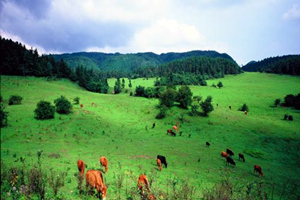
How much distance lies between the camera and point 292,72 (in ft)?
357

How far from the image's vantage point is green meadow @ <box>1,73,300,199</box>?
12055 mm

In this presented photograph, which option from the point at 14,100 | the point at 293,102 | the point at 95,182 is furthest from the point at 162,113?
the point at 293,102

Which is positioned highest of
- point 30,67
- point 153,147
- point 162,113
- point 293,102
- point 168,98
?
point 30,67

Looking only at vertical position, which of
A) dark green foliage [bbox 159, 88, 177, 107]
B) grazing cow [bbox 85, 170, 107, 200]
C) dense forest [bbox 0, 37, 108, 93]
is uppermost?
dense forest [bbox 0, 37, 108, 93]

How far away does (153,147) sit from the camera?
23.5m

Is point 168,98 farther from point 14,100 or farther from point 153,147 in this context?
point 14,100

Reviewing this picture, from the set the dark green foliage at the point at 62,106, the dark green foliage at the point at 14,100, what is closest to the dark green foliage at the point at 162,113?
the dark green foliage at the point at 62,106

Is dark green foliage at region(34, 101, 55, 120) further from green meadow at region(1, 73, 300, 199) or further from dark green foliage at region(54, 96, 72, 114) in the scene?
dark green foliage at region(54, 96, 72, 114)

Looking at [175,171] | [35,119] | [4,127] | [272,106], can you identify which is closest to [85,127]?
[35,119]

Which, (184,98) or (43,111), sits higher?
(184,98)

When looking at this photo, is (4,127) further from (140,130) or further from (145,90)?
(145,90)

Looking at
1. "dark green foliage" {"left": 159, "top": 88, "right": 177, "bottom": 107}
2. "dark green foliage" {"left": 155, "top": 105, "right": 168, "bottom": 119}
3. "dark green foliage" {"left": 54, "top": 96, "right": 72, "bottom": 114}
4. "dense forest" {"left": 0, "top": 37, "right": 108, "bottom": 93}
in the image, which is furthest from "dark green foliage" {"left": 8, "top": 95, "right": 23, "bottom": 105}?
"dark green foliage" {"left": 159, "top": 88, "right": 177, "bottom": 107}

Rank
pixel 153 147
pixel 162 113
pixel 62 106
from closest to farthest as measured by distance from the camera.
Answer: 1. pixel 153 147
2. pixel 62 106
3. pixel 162 113

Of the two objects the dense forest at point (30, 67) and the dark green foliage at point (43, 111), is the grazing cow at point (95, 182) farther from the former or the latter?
the dense forest at point (30, 67)
